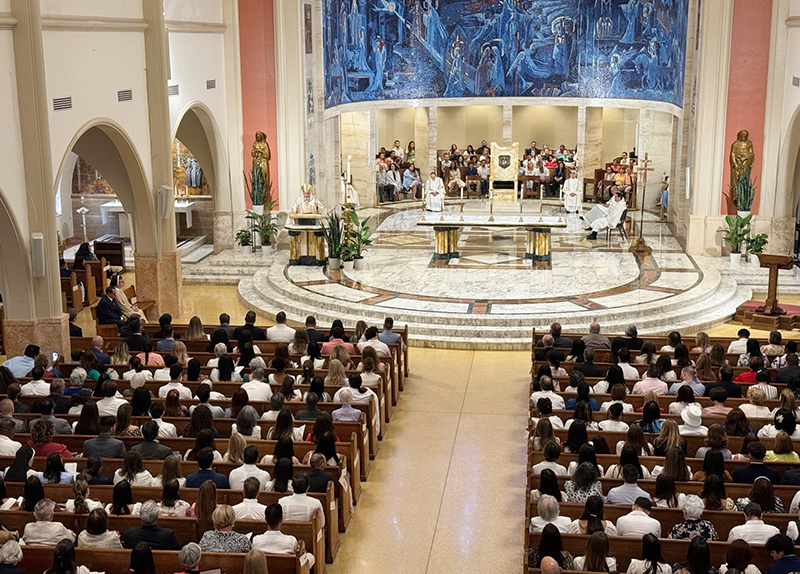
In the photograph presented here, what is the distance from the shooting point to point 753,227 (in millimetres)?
20281

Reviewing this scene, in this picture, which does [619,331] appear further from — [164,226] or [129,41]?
[129,41]

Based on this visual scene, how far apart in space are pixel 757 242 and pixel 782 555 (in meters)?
13.5

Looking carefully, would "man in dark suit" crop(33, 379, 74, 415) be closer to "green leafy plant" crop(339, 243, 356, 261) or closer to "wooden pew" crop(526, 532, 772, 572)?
"wooden pew" crop(526, 532, 772, 572)

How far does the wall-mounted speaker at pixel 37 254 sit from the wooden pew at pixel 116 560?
6732 mm

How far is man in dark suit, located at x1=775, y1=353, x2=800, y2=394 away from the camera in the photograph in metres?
10.5

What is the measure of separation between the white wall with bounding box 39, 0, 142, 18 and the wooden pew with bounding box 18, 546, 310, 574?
8.50 m

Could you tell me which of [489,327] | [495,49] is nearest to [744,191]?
[489,327]

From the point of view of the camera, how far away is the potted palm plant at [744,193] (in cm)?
1980

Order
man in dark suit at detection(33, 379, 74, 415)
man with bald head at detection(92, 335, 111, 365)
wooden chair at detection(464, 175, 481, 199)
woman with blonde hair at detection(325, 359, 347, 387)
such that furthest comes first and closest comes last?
wooden chair at detection(464, 175, 481, 199) → man with bald head at detection(92, 335, 111, 365) → woman with blonde hair at detection(325, 359, 347, 387) → man in dark suit at detection(33, 379, 74, 415)

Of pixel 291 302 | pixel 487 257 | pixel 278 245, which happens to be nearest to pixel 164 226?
pixel 291 302

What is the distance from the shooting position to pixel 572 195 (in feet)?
79.8

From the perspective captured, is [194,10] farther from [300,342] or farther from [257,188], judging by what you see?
[300,342]

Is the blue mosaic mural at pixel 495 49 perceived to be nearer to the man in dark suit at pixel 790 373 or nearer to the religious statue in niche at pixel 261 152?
the religious statue in niche at pixel 261 152

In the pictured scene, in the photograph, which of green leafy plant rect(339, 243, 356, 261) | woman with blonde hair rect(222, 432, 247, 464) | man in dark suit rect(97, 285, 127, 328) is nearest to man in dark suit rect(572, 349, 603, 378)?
woman with blonde hair rect(222, 432, 247, 464)
